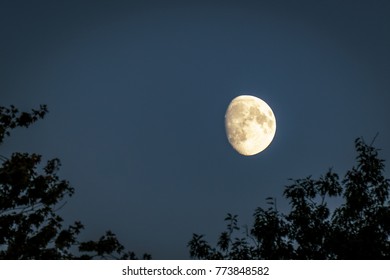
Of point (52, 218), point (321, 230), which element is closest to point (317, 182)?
point (321, 230)

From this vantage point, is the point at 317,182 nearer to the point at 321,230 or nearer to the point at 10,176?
the point at 321,230

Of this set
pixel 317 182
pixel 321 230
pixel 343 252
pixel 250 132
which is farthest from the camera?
pixel 250 132

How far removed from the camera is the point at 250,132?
2380cm

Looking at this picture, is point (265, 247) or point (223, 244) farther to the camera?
point (223, 244)

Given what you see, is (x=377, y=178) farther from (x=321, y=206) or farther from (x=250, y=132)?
(x=250, y=132)

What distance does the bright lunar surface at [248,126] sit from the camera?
23.7m

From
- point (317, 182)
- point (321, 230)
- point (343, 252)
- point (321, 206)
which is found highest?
point (317, 182)

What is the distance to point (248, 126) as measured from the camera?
24.0m

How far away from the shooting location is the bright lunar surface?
23.7 metres

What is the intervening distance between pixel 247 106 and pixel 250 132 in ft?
5.33
